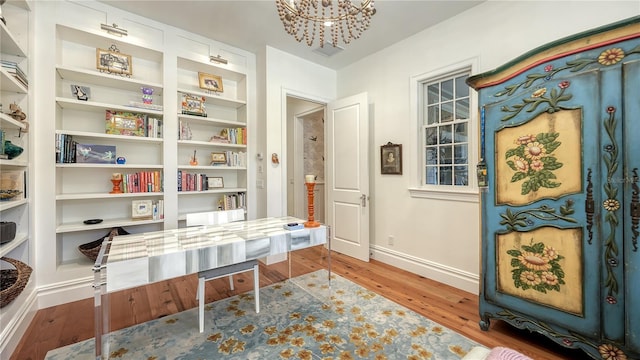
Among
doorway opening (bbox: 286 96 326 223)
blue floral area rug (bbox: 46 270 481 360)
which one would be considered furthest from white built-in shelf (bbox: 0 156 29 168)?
doorway opening (bbox: 286 96 326 223)

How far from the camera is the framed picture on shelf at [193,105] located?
3139 millimetres

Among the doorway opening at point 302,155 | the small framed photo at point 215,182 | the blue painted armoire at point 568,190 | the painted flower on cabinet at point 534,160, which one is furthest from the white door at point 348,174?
the painted flower on cabinet at point 534,160

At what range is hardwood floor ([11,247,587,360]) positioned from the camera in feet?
6.04

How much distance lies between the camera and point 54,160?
2402 mm

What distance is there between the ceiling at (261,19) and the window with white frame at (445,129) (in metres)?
0.64

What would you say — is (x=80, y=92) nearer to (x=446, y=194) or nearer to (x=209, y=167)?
(x=209, y=167)

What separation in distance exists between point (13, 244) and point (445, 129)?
12.9 ft

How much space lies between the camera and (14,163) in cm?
193

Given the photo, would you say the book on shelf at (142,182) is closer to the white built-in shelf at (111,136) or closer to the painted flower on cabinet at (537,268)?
the white built-in shelf at (111,136)

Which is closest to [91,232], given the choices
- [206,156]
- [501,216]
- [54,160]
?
[54,160]

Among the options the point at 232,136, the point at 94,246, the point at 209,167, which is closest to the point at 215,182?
the point at 209,167

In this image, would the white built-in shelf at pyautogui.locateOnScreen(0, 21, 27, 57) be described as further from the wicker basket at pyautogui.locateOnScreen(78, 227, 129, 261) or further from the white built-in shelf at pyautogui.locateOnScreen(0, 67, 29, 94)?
the wicker basket at pyautogui.locateOnScreen(78, 227, 129, 261)

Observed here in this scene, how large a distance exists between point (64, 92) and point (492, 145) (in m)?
3.93

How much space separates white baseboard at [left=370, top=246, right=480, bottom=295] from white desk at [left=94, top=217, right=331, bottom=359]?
1.34 metres
